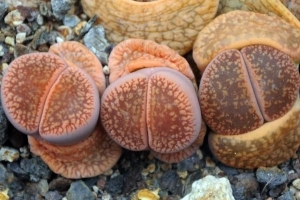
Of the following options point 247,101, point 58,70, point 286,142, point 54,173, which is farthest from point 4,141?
point 286,142

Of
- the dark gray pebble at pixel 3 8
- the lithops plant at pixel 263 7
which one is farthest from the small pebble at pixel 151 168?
the dark gray pebble at pixel 3 8

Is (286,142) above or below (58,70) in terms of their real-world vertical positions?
below

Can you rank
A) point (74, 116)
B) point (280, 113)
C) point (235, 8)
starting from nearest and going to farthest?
point (74, 116) < point (280, 113) < point (235, 8)

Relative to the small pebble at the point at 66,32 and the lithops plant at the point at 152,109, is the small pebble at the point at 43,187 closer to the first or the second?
the lithops plant at the point at 152,109

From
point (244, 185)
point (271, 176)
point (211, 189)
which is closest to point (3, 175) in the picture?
point (211, 189)

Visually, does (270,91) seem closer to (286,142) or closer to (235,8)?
(286,142)

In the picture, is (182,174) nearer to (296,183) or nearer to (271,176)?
(271,176)
